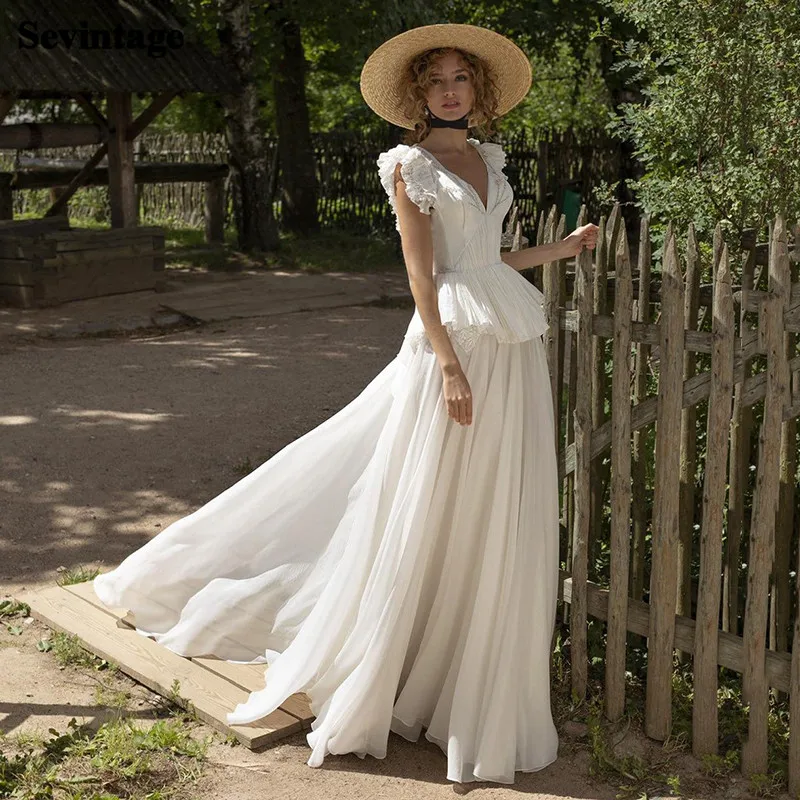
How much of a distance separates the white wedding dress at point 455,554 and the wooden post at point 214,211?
43.4 ft

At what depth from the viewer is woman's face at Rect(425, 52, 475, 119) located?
11.3 feet

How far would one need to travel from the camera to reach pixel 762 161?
4.62 metres

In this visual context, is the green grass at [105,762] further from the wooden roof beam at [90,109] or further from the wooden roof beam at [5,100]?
the wooden roof beam at [90,109]

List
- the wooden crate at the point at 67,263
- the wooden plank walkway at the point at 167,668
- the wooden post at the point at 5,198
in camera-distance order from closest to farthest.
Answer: the wooden plank walkway at the point at 167,668, the wooden crate at the point at 67,263, the wooden post at the point at 5,198

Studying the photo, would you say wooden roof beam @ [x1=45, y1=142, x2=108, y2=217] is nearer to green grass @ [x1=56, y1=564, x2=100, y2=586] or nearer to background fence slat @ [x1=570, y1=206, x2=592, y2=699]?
green grass @ [x1=56, y1=564, x2=100, y2=586]

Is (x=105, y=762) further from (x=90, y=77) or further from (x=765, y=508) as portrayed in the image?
(x=90, y=77)

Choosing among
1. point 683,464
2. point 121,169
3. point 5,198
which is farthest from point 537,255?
point 5,198

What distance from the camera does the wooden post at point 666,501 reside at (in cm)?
337

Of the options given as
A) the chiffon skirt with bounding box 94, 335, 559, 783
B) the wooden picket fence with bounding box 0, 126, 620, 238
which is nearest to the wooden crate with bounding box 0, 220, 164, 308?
the wooden picket fence with bounding box 0, 126, 620, 238

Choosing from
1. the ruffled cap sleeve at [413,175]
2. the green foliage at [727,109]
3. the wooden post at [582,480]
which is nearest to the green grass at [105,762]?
Answer: the wooden post at [582,480]

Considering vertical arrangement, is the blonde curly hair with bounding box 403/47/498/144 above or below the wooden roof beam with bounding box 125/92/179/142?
below

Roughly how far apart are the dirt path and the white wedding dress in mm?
122

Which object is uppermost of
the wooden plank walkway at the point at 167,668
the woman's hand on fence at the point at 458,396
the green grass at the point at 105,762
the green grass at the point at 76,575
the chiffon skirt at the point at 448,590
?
the woman's hand on fence at the point at 458,396

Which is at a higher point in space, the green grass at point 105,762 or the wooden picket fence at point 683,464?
the wooden picket fence at point 683,464
